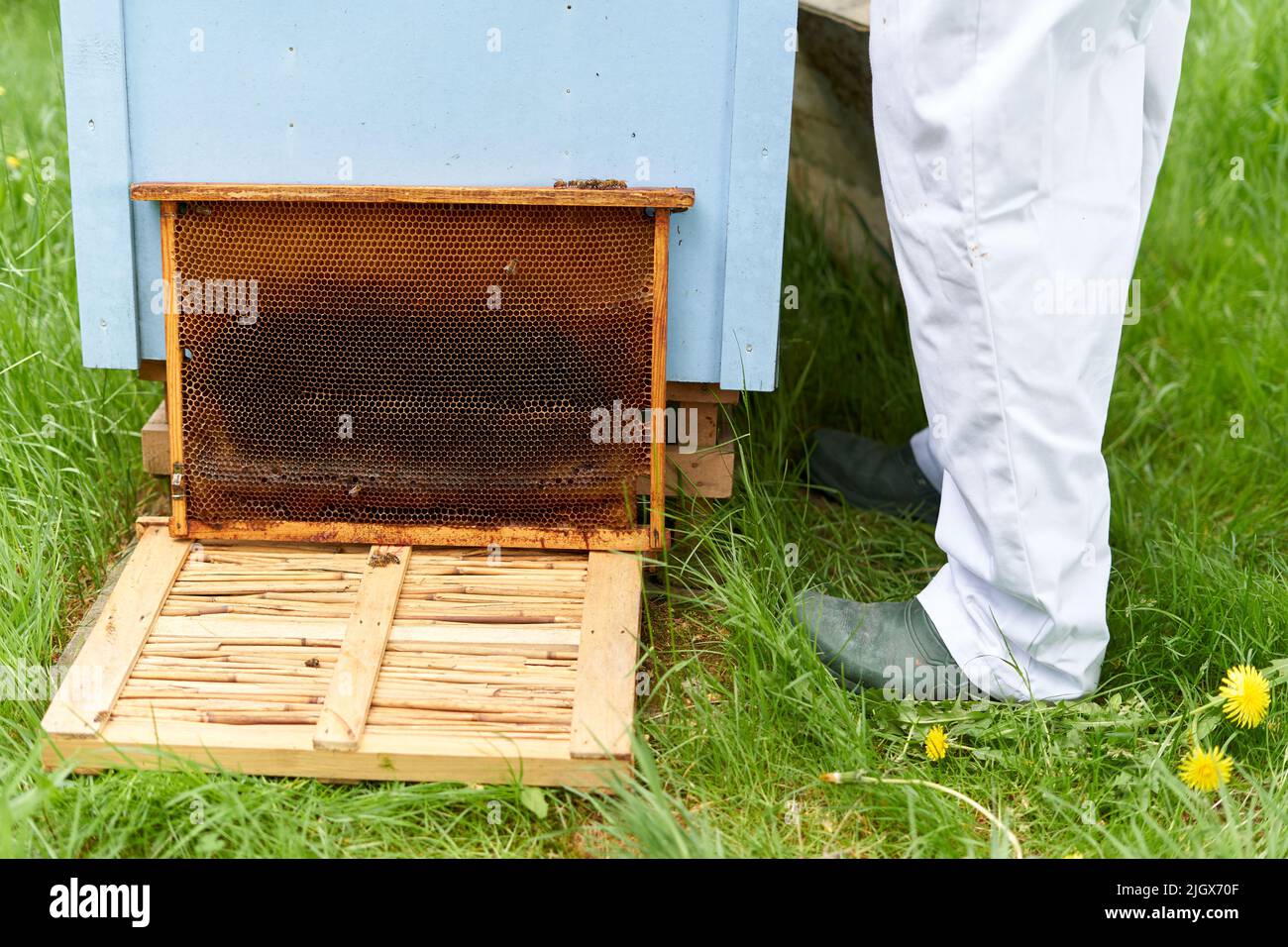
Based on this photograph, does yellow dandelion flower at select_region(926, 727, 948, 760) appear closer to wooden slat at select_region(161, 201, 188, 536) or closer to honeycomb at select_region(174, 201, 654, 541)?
honeycomb at select_region(174, 201, 654, 541)

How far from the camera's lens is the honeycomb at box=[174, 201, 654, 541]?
2.35 m

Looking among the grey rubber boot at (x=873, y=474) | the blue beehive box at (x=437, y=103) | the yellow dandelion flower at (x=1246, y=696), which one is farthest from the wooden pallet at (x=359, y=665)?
the yellow dandelion flower at (x=1246, y=696)

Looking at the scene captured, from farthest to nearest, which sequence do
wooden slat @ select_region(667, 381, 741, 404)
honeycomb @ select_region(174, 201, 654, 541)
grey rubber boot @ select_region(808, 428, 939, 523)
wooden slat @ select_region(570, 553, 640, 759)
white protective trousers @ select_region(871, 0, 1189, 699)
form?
grey rubber boot @ select_region(808, 428, 939, 523) < wooden slat @ select_region(667, 381, 741, 404) < honeycomb @ select_region(174, 201, 654, 541) < wooden slat @ select_region(570, 553, 640, 759) < white protective trousers @ select_region(871, 0, 1189, 699)

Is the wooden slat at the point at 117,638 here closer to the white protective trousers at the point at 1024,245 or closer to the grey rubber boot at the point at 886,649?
the grey rubber boot at the point at 886,649

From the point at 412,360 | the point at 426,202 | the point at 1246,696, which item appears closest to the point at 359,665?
the point at 412,360

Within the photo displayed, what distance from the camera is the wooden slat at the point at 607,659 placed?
78.5 inches

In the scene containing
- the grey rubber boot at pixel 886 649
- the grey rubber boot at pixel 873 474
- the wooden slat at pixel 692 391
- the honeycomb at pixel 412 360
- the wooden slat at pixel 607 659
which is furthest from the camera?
the grey rubber boot at pixel 873 474

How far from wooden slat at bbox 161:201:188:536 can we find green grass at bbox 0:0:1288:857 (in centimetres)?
31

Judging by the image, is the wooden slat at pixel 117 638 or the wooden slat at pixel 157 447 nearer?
the wooden slat at pixel 117 638

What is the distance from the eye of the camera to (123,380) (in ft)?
9.80

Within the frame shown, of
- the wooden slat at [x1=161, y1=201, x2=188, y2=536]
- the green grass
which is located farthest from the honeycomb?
the green grass

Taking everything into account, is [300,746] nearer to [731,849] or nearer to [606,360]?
[731,849]

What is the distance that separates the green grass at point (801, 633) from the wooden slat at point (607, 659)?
7cm
